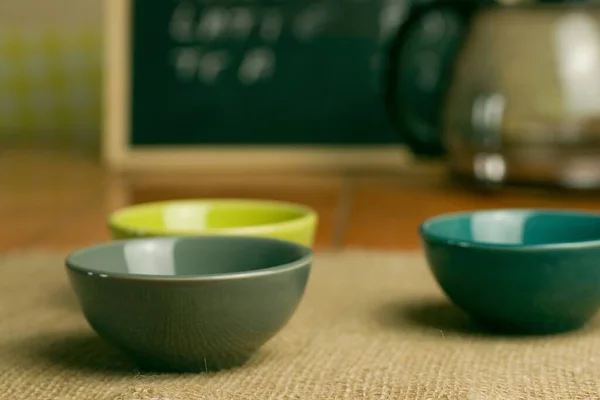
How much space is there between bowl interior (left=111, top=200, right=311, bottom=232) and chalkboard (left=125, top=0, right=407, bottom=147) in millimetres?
696

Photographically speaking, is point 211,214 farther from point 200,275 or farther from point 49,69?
point 49,69

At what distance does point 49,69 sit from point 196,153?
57 centimetres

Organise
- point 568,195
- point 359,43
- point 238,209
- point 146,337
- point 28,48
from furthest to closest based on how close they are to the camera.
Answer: point 28,48
point 359,43
point 568,195
point 238,209
point 146,337

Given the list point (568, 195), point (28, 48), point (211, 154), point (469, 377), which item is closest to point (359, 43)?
point (211, 154)

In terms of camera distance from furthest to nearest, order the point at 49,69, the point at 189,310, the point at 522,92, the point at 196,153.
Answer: the point at 49,69 → the point at 196,153 → the point at 522,92 → the point at 189,310

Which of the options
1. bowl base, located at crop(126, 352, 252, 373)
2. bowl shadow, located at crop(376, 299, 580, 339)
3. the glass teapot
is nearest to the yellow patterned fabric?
the glass teapot

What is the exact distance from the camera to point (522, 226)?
0.59 metres

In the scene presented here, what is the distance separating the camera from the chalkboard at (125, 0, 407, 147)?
4.50ft

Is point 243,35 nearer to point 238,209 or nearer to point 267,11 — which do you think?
point 267,11

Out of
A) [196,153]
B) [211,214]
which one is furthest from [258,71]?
[211,214]

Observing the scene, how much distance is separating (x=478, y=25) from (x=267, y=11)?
364mm

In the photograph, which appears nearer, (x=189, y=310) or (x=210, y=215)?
(x=189, y=310)

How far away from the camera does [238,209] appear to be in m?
0.68

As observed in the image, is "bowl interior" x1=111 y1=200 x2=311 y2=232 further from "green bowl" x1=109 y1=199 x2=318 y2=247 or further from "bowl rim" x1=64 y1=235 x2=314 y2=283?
"bowl rim" x1=64 y1=235 x2=314 y2=283
